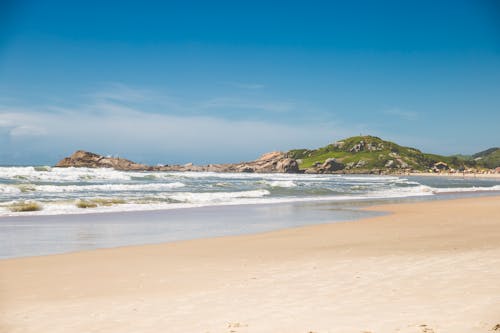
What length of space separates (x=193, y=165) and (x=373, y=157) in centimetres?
6286

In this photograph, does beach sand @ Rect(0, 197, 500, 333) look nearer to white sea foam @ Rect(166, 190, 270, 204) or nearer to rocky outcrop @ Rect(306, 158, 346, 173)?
white sea foam @ Rect(166, 190, 270, 204)

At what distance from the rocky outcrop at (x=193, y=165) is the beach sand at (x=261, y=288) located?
121m

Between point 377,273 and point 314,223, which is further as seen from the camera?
point 314,223

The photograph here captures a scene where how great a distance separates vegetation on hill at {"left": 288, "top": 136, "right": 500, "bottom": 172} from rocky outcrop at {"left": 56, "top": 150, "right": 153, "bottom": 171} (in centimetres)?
5500

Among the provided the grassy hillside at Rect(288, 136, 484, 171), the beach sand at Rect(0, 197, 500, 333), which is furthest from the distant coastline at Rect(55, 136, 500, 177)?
the beach sand at Rect(0, 197, 500, 333)

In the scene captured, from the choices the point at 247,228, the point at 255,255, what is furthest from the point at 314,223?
the point at 255,255

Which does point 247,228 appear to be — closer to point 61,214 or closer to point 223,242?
point 223,242

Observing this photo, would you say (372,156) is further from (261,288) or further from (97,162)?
(261,288)

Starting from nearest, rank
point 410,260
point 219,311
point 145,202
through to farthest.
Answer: point 219,311 → point 410,260 → point 145,202

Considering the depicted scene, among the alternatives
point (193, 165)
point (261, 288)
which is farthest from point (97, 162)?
point (261, 288)

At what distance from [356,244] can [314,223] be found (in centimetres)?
567

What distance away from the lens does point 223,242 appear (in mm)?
12438

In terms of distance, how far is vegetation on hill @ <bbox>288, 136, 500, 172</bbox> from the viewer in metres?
151

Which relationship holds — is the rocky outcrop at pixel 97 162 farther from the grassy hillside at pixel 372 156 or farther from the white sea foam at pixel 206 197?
the white sea foam at pixel 206 197
